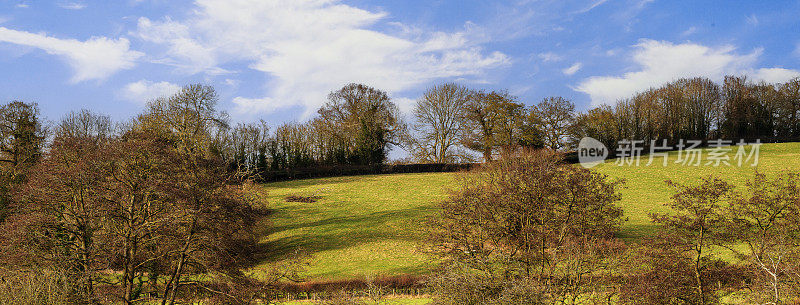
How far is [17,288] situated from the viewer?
19453 mm

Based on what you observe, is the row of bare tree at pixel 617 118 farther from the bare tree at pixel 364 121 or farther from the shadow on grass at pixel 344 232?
the shadow on grass at pixel 344 232

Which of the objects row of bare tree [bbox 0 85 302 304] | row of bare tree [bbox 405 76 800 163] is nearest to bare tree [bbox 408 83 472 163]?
row of bare tree [bbox 405 76 800 163]

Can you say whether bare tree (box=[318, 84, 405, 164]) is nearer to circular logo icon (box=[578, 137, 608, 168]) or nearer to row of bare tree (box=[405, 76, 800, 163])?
row of bare tree (box=[405, 76, 800, 163])

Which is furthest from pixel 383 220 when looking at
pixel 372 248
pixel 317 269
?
pixel 317 269

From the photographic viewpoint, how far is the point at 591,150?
242ft

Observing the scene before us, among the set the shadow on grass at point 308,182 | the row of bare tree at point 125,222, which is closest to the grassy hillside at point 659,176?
the row of bare tree at point 125,222

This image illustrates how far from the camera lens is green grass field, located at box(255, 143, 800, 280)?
3488cm

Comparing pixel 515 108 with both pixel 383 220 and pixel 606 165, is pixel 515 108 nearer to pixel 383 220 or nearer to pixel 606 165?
pixel 606 165

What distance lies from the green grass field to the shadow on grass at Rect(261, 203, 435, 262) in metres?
0.08

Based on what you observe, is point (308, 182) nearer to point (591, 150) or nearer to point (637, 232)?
point (637, 232)

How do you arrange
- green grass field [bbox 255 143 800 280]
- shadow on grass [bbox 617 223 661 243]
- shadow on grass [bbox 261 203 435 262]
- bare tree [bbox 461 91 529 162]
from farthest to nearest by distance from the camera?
1. bare tree [bbox 461 91 529 162]
2. shadow on grass [bbox 261 203 435 262]
3. shadow on grass [bbox 617 223 661 243]
4. green grass field [bbox 255 143 800 280]

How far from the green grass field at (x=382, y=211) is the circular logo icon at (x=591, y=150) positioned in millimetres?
4424

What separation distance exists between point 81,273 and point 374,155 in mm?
50597

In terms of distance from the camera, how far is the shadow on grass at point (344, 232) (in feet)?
127
